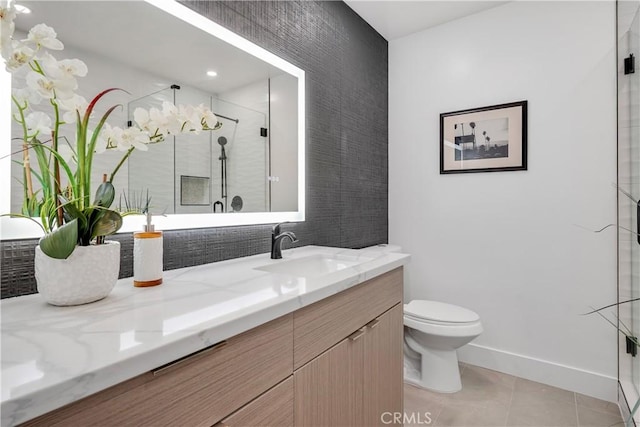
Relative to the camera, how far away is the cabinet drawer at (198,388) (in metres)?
0.50

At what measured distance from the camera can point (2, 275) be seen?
0.84m

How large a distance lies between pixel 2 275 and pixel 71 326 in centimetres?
41

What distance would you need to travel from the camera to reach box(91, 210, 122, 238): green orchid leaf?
30.6 inches

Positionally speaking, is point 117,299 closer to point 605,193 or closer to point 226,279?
point 226,279

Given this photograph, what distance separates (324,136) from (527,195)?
142 cm

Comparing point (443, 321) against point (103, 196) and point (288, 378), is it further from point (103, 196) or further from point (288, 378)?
point (103, 196)

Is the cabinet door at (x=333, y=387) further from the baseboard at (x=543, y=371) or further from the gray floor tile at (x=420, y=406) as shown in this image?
the baseboard at (x=543, y=371)

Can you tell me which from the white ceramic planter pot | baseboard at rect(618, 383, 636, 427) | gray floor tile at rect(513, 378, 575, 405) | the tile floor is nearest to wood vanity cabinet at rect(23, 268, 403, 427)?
the white ceramic planter pot

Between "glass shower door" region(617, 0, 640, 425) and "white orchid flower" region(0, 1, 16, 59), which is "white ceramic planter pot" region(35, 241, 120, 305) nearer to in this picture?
"white orchid flower" region(0, 1, 16, 59)

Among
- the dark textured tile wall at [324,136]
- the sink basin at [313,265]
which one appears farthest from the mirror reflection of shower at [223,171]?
the sink basin at [313,265]

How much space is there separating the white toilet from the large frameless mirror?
3.28 ft

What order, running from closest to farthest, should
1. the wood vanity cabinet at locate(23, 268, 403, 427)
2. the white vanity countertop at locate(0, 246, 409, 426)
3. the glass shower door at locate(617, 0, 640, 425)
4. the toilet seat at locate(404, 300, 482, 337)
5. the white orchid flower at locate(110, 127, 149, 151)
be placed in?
1. the white vanity countertop at locate(0, 246, 409, 426)
2. the wood vanity cabinet at locate(23, 268, 403, 427)
3. the white orchid flower at locate(110, 127, 149, 151)
4. the glass shower door at locate(617, 0, 640, 425)
5. the toilet seat at locate(404, 300, 482, 337)

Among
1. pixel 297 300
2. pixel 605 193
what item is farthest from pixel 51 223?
pixel 605 193

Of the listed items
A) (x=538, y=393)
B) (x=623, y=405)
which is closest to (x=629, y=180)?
(x=623, y=405)
